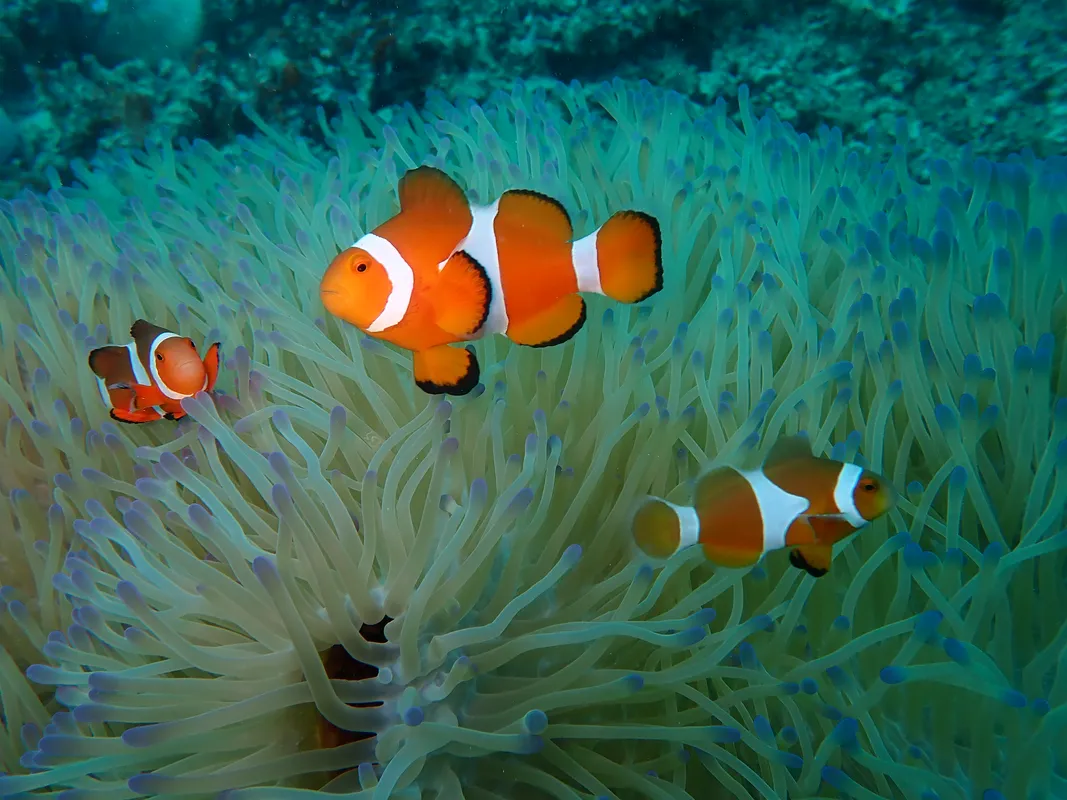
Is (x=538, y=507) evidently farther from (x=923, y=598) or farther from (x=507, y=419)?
(x=923, y=598)

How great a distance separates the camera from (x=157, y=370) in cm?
130

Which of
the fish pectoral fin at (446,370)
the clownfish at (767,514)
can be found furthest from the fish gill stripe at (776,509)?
the fish pectoral fin at (446,370)

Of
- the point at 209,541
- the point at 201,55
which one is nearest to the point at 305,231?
the point at 209,541

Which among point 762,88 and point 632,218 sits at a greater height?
point 762,88

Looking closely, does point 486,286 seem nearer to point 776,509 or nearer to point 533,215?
point 533,215

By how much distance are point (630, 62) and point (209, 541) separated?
3111 millimetres

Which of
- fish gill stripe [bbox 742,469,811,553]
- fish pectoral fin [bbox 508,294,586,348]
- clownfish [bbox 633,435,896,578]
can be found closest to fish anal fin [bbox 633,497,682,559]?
clownfish [bbox 633,435,896,578]

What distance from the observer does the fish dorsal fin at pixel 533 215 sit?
1.04 m

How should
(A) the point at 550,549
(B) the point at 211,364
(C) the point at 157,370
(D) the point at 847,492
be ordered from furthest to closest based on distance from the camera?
(B) the point at 211,364 < (C) the point at 157,370 < (A) the point at 550,549 < (D) the point at 847,492

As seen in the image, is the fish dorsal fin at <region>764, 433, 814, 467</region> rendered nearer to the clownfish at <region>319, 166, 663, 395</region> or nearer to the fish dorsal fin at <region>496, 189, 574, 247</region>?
the clownfish at <region>319, 166, 663, 395</region>

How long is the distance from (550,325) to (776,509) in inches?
14.8

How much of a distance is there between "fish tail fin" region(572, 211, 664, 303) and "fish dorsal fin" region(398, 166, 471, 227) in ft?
0.51

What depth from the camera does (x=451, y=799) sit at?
96 cm

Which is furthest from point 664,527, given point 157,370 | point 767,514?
point 157,370
